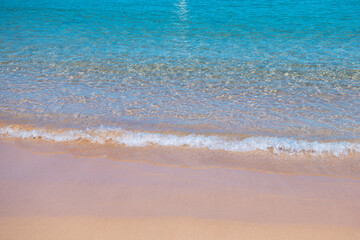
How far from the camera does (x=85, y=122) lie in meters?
4.32

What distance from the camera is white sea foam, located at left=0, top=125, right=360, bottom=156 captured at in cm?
352

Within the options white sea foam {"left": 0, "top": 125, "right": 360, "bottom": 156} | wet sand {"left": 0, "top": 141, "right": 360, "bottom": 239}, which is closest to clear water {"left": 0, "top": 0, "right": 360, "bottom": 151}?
white sea foam {"left": 0, "top": 125, "right": 360, "bottom": 156}

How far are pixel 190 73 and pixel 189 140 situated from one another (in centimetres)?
301

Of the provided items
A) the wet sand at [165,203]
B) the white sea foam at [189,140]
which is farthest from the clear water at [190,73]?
the wet sand at [165,203]

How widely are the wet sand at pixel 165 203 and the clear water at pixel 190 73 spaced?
1040 mm

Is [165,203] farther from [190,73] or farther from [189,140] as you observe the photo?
[190,73]

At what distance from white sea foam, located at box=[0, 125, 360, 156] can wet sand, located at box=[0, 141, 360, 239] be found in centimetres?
49

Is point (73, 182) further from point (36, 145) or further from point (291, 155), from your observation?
point (291, 155)

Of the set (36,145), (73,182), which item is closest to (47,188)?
(73,182)

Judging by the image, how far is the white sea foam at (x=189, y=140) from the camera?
11.6 ft

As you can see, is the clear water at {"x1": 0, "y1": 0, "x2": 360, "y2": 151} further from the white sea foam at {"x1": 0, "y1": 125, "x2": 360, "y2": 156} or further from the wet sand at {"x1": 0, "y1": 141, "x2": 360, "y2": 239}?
the wet sand at {"x1": 0, "y1": 141, "x2": 360, "y2": 239}

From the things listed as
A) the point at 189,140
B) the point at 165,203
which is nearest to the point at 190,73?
the point at 189,140

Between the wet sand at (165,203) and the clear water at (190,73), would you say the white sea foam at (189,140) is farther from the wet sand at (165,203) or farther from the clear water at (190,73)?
the wet sand at (165,203)

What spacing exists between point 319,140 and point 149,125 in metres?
2.45
